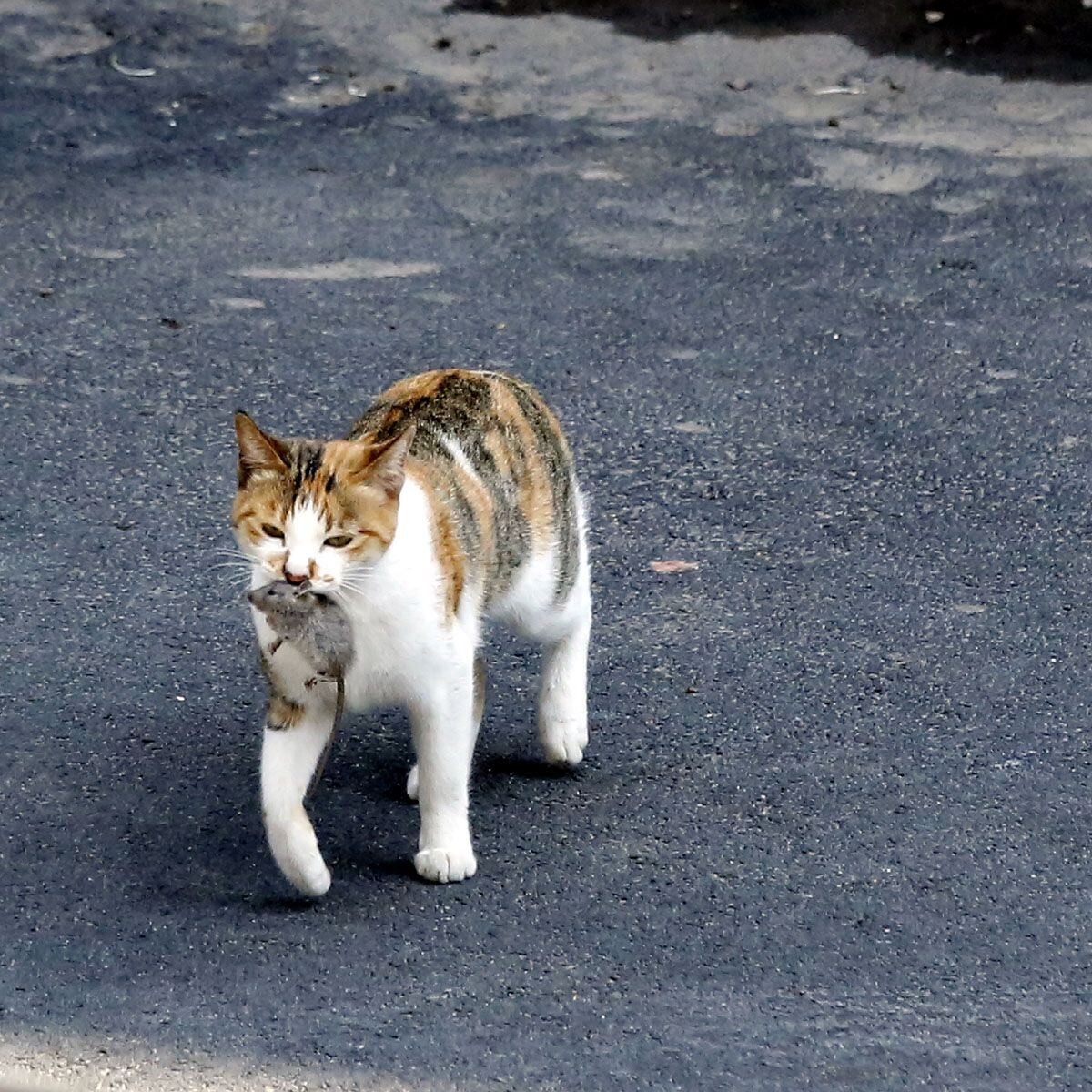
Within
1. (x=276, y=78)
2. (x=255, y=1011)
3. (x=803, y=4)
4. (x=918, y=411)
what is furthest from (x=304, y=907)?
(x=803, y=4)

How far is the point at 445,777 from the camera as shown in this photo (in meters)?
3.85

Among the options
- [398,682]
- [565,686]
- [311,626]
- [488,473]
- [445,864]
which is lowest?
[445,864]

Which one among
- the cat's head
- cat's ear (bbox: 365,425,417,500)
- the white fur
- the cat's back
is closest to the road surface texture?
Answer: the white fur

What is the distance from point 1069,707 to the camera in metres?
4.60

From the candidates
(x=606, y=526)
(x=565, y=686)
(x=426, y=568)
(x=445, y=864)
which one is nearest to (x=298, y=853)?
(x=445, y=864)

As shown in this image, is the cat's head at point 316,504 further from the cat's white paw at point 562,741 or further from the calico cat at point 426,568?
the cat's white paw at point 562,741

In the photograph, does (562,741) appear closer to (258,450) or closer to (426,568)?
(426,568)

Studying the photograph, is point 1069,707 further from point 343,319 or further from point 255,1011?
point 343,319

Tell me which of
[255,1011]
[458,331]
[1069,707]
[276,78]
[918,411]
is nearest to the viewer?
[255,1011]

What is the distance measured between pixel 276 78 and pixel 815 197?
260 cm

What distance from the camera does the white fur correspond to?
11.8 ft

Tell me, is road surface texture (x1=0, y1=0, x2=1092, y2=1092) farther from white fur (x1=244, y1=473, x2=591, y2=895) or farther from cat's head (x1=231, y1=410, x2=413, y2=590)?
cat's head (x1=231, y1=410, x2=413, y2=590)

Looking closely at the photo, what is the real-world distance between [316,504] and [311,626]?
250 mm

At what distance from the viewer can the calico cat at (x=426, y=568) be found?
352cm
